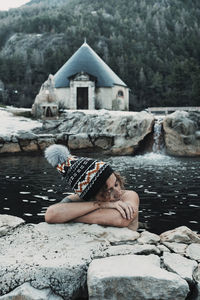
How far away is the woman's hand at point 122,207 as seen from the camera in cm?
288

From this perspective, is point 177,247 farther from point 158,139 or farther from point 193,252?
point 158,139

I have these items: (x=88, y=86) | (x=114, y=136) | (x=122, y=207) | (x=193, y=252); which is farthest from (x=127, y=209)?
(x=88, y=86)

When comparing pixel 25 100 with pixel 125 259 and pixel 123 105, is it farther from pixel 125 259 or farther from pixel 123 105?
pixel 125 259

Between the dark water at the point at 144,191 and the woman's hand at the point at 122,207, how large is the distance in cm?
191

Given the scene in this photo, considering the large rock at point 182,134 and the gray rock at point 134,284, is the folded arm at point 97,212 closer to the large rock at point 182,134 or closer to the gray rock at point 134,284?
the gray rock at point 134,284

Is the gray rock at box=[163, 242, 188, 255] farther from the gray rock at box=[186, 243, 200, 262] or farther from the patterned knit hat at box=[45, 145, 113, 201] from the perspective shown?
the patterned knit hat at box=[45, 145, 113, 201]

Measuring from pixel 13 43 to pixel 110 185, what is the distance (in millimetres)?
69783

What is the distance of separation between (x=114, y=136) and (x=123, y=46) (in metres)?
46.1

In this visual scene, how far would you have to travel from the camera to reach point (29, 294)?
200cm

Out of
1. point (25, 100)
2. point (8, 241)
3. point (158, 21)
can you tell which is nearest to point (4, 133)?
point (8, 241)

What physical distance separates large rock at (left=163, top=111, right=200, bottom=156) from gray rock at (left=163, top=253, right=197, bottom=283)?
13.2m

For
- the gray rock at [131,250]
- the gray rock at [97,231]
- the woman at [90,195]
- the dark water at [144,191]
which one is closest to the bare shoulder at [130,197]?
the woman at [90,195]

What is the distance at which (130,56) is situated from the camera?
53.3 m

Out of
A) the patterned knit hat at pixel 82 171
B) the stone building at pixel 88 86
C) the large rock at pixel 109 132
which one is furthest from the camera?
the stone building at pixel 88 86
